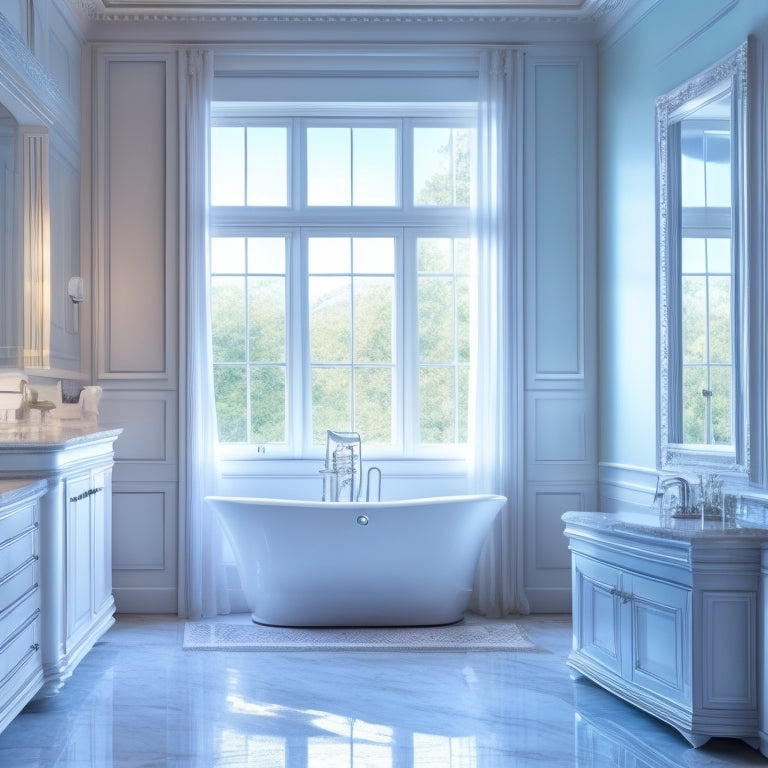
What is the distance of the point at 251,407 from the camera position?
496 centimetres

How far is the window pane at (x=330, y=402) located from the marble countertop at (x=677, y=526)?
1.76m

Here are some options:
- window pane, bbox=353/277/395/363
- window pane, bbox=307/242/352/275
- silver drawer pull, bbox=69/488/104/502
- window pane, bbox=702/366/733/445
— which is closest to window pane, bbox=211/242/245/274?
window pane, bbox=307/242/352/275

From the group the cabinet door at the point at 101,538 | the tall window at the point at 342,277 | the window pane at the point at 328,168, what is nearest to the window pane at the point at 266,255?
the tall window at the point at 342,277

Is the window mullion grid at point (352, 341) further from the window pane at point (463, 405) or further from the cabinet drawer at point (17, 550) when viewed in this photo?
the cabinet drawer at point (17, 550)

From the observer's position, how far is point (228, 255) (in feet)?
16.3

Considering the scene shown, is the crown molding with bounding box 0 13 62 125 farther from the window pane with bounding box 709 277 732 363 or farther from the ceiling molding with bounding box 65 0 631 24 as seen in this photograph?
the window pane with bounding box 709 277 732 363

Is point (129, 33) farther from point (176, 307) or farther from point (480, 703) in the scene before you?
point (480, 703)

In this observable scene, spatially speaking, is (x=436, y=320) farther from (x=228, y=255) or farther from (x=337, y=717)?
(x=337, y=717)

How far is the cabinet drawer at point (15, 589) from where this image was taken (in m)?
2.66

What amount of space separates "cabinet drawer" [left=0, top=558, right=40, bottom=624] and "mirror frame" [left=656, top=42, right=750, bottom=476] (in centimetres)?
245

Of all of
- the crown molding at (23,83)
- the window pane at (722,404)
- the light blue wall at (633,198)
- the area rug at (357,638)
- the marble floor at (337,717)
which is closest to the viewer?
the marble floor at (337,717)

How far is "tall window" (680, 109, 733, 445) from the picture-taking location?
342 centimetres

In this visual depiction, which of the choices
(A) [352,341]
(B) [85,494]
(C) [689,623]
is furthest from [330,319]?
(C) [689,623]

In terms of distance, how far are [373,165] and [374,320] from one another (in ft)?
2.78
